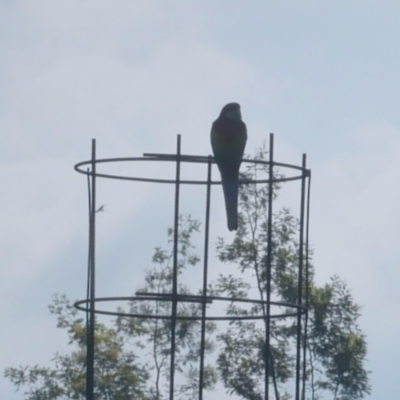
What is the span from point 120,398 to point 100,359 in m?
0.62

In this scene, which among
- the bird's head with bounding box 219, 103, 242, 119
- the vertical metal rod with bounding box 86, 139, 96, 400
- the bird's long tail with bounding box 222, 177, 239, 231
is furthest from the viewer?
the bird's head with bounding box 219, 103, 242, 119

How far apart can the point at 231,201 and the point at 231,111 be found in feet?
2.31

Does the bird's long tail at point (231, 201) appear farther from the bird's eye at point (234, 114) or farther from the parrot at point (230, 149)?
the bird's eye at point (234, 114)

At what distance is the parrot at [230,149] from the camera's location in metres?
8.16

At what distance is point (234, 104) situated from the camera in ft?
28.0

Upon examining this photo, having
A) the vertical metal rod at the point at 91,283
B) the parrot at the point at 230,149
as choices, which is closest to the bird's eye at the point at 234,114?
the parrot at the point at 230,149

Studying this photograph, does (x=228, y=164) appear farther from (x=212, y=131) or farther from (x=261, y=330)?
(x=261, y=330)

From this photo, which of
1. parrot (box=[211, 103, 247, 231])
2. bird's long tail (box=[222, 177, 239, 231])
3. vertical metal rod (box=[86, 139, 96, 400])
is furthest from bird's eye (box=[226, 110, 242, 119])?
vertical metal rod (box=[86, 139, 96, 400])

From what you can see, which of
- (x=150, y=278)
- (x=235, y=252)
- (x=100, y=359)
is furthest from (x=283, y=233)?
(x=100, y=359)

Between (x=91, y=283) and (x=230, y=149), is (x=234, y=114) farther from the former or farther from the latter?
(x=91, y=283)

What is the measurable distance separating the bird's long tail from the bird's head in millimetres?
509

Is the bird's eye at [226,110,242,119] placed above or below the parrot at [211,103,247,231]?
above

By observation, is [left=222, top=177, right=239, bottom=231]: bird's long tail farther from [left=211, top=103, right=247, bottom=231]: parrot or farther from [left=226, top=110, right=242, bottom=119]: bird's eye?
[left=226, top=110, right=242, bottom=119]: bird's eye

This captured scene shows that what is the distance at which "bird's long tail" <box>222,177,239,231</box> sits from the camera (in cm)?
808
